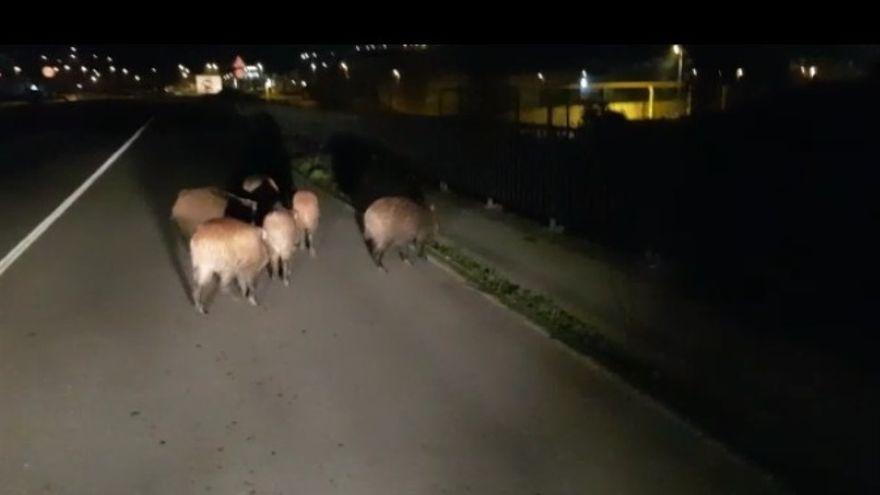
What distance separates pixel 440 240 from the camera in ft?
45.4

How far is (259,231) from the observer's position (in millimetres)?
10648

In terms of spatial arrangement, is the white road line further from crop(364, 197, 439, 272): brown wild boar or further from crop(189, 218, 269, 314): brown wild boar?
crop(364, 197, 439, 272): brown wild boar

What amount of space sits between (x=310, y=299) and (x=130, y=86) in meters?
136

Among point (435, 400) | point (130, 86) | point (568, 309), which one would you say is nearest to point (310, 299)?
point (568, 309)

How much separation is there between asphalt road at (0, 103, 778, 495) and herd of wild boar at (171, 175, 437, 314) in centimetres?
29

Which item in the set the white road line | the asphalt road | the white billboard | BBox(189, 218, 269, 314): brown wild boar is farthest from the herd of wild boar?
the white billboard

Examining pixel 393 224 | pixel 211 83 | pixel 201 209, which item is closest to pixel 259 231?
pixel 393 224

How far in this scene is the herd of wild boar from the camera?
1003 centimetres

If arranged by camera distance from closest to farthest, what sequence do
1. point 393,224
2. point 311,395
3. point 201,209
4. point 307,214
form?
point 311,395 → point 393,224 → point 307,214 → point 201,209

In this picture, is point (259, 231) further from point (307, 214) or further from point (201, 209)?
point (201, 209)

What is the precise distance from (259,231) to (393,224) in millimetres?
2045

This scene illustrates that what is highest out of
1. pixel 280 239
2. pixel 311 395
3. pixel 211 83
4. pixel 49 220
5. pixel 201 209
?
pixel 211 83

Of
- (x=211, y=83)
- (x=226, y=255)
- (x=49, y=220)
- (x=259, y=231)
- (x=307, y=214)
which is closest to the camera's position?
(x=226, y=255)

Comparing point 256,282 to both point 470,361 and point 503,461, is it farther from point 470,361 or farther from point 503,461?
point 503,461
